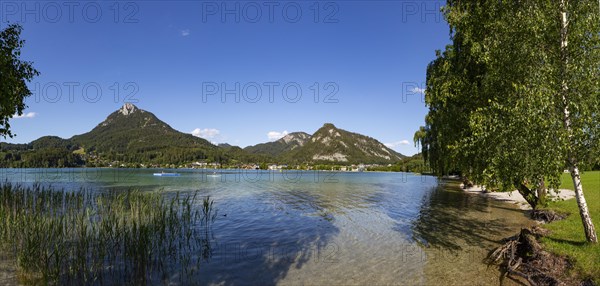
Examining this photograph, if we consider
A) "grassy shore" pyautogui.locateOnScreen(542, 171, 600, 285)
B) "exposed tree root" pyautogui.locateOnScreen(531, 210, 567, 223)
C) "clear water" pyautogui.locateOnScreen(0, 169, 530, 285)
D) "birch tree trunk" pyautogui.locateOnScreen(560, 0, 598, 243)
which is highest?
"birch tree trunk" pyautogui.locateOnScreen(560, 0, 598, 243)

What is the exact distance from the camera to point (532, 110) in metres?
11.9

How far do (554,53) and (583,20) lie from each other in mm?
1540

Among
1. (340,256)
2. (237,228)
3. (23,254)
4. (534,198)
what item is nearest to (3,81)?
(23,254)

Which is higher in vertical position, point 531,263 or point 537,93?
point 537,93

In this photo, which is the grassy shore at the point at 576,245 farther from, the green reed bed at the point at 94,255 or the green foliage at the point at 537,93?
the green reed bed at the point at 94,255

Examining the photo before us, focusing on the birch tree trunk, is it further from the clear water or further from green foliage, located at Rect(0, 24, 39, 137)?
green foliage, located at Rect(0, 24, 39, 137)

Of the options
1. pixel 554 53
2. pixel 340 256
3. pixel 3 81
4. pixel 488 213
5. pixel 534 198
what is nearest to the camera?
pixel 554 53

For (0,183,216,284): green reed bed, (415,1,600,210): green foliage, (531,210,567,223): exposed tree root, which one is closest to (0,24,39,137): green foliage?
(0,183,216,284): green reed bed

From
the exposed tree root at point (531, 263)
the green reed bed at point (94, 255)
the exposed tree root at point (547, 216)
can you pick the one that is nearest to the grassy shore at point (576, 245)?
the exposed tree root at point (531, 263)

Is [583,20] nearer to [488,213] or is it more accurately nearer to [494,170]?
[494,170]

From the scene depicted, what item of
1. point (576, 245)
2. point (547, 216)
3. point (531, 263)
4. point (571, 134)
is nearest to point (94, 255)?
point (531, 263)

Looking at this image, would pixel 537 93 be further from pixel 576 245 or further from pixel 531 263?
pixel 576 245

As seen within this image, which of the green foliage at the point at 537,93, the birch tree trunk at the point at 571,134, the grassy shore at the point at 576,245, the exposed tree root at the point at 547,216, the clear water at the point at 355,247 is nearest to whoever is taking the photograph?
the grassy shore at the point at 576,245

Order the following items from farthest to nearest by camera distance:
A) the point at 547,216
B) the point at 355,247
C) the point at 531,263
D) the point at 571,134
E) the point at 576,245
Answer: the point at 547,216
the point at 355,247
the point at 576,245
the point at 531,263
the point at 571,134
